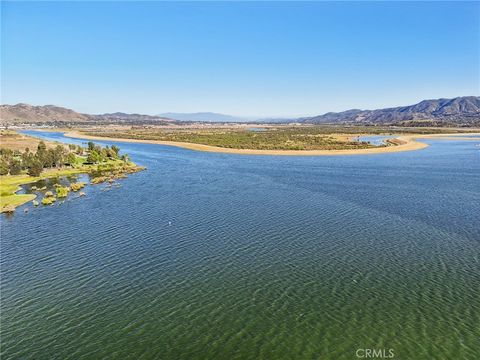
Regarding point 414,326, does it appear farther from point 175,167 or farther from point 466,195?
point 175,167

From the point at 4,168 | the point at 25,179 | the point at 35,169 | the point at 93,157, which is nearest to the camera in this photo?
the point at 25,179

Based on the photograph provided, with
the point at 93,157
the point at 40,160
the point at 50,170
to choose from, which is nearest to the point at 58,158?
the point at 50,170

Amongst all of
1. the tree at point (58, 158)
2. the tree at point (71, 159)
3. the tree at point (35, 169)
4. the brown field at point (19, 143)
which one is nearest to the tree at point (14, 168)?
the tree at point (35, 169)

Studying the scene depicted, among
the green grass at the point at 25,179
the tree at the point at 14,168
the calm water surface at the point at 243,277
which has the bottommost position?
the calm water surface at the point at 243,277

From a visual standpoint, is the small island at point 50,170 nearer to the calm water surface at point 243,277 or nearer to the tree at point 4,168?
the tree at point 4,168

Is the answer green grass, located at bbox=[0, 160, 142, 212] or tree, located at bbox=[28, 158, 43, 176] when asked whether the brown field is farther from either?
tree, located at bbox=[28, 158, 43, 176]

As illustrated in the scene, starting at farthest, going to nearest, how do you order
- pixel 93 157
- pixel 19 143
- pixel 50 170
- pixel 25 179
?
pixel 19 143 < pixel 93 157 < pixel 50 170 < pixel 25 179

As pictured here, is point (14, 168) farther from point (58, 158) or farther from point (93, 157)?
point (93, 157)

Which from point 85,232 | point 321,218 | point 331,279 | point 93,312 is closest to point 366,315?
point 331,279
